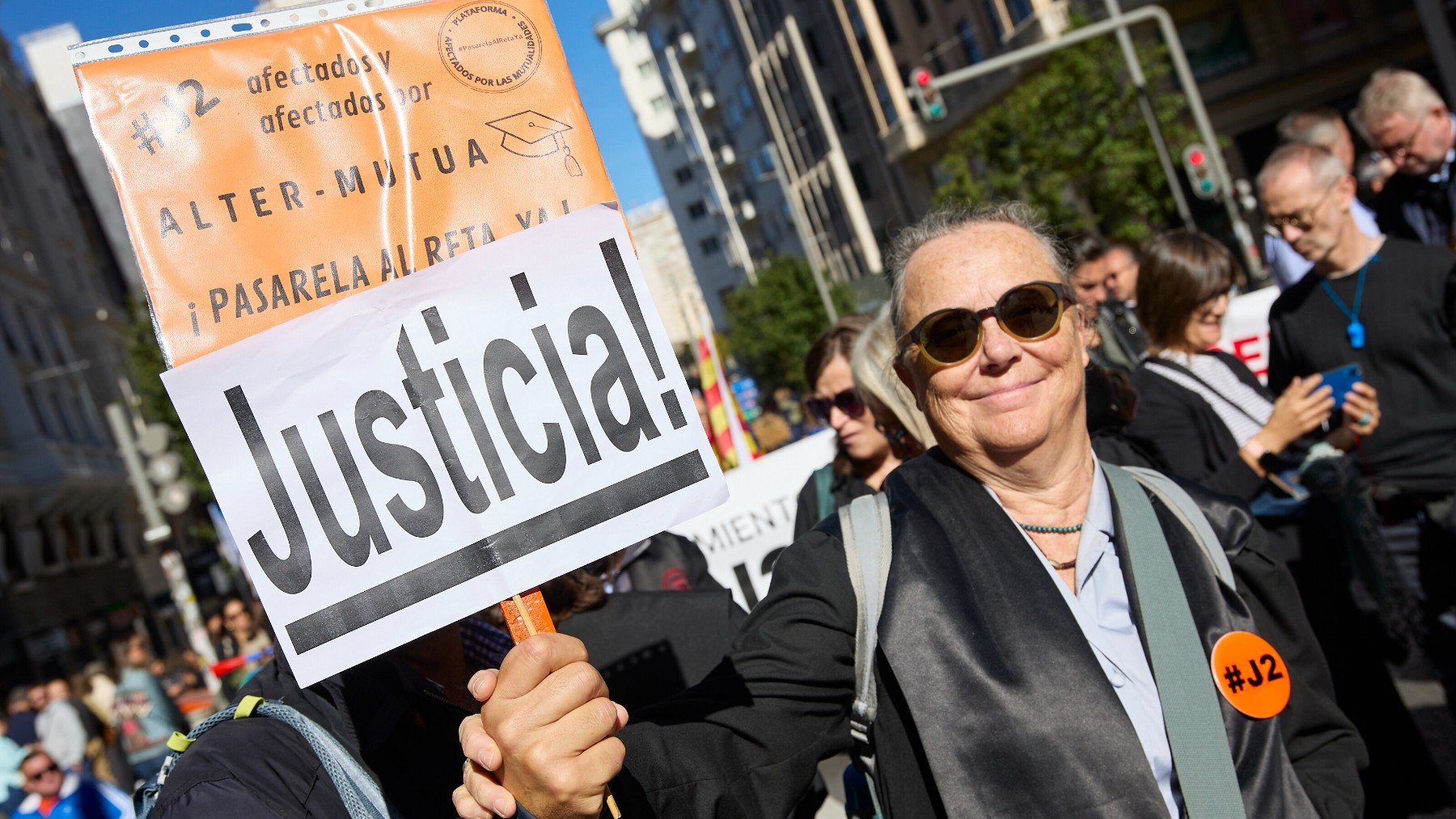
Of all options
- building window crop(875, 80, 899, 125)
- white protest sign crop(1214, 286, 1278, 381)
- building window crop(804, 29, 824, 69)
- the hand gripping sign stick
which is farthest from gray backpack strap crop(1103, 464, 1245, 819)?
building window crop(804, 29, 824, 69)

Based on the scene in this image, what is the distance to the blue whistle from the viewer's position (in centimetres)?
→ 410

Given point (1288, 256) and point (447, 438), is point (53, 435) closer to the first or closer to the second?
point (1288, 256)

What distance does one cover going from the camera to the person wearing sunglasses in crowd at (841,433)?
4.07 metres

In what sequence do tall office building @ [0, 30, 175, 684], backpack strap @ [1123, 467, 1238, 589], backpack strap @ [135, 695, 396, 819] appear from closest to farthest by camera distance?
backpack strap @ [135, 695, 396, 819], backpack strap @ [1123, 467, 1238, 589], tall office building @ [0, 30, 175, 684]

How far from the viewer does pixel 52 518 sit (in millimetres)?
32406

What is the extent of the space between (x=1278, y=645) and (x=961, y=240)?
38.1 inches

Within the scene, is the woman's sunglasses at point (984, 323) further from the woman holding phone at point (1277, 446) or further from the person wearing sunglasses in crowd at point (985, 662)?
the woman holding phone at point (1277, 446)

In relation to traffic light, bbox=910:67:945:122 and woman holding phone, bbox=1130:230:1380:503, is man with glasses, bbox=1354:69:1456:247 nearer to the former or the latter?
woman holding phone, bbox=1130:230:1380:503

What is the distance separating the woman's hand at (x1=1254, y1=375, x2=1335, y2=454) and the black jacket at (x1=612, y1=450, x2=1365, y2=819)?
1.65m

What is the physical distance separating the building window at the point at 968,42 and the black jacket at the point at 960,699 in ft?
122

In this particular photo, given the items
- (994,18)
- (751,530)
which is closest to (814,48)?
(994,18)

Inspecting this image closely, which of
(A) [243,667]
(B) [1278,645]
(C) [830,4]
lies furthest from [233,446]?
(C) [830,4]

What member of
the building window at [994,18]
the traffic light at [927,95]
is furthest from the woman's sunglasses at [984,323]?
the building window at [994,18]

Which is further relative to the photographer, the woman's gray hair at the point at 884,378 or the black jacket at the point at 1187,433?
the black jacket at the point at 1187,433
